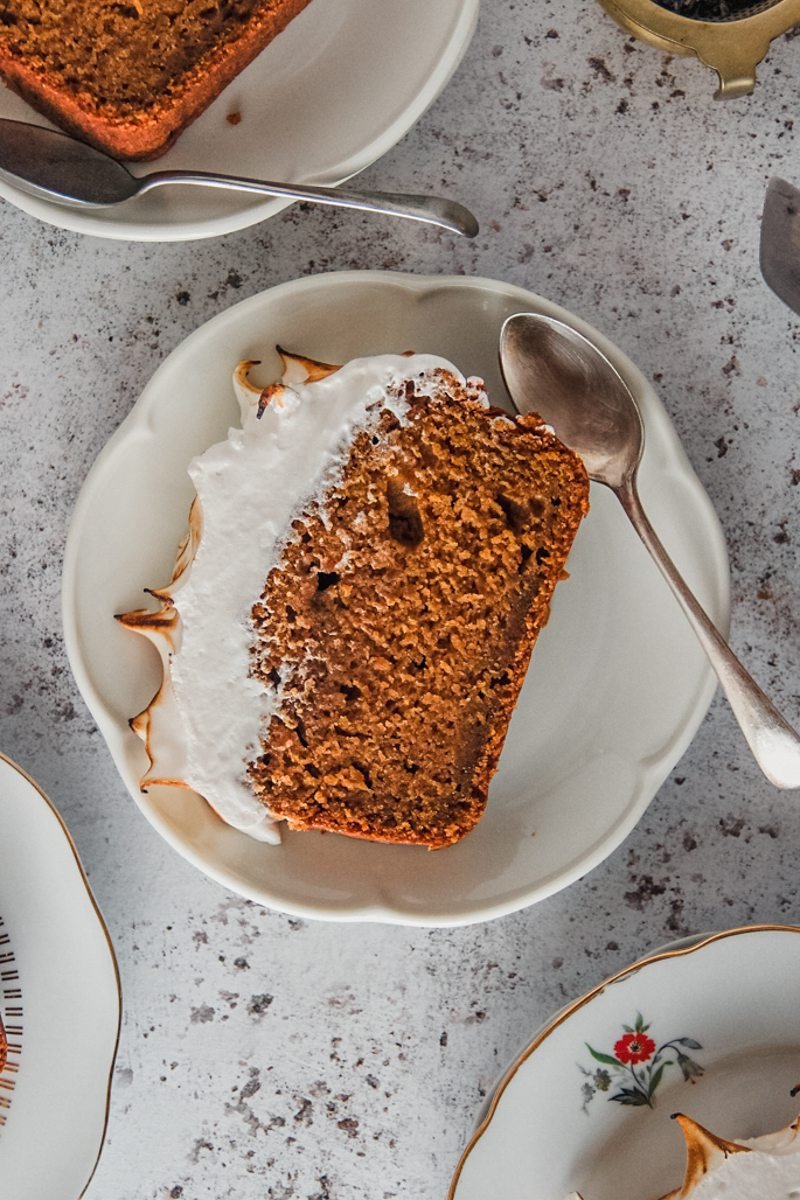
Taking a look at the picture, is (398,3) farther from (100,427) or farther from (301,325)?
(100,427)

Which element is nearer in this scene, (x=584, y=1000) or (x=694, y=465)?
(x=584, y=1000)

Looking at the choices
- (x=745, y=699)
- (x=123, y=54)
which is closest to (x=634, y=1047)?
(x=745, y=699)

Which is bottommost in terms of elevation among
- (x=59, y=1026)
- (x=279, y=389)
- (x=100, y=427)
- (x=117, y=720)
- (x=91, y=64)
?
(x=59, y=1026)

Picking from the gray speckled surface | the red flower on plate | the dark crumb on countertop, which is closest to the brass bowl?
the dark crumb on countertop

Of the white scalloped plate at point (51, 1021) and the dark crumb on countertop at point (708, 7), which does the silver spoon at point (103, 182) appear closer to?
the dark crumb on countertop at point (708, 7)

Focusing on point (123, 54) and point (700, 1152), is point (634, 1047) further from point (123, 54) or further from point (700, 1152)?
point (123, 54)

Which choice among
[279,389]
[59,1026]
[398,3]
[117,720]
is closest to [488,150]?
[398,3]

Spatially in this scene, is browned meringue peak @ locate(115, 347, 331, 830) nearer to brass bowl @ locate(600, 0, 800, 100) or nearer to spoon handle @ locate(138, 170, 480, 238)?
spoon handle @ locate(138, 170, 480, 238)
